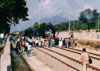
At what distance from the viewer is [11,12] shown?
45.3 m

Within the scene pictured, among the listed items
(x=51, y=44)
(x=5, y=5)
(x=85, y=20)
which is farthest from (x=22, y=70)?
(x=85, y=20)

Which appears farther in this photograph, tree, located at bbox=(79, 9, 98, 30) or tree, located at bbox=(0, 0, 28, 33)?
tree, located at bbox=(79, 9, 98, 30)

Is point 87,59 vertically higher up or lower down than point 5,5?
lower down

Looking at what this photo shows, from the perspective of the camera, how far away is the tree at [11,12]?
42100 mm

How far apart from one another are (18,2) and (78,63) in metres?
30.0

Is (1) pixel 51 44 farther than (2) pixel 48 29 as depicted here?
No

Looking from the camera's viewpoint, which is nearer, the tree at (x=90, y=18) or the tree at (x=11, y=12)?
the tree at (x=11, y=12)

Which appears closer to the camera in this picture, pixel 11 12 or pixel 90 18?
pixel 11 12

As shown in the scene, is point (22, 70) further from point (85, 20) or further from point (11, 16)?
point (85, 20)

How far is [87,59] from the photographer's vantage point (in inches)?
506

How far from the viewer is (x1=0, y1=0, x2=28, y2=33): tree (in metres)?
42.1

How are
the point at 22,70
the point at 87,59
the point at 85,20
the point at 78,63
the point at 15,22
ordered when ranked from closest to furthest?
the point at 87,59 → the point at 22,70 → the point at 78,63 → the point at 15,22 → the point at 85,20

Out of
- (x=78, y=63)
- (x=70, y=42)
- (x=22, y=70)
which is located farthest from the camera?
(x=70, y=42)

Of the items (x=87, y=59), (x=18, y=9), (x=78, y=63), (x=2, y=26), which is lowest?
(x=78, y=63)
